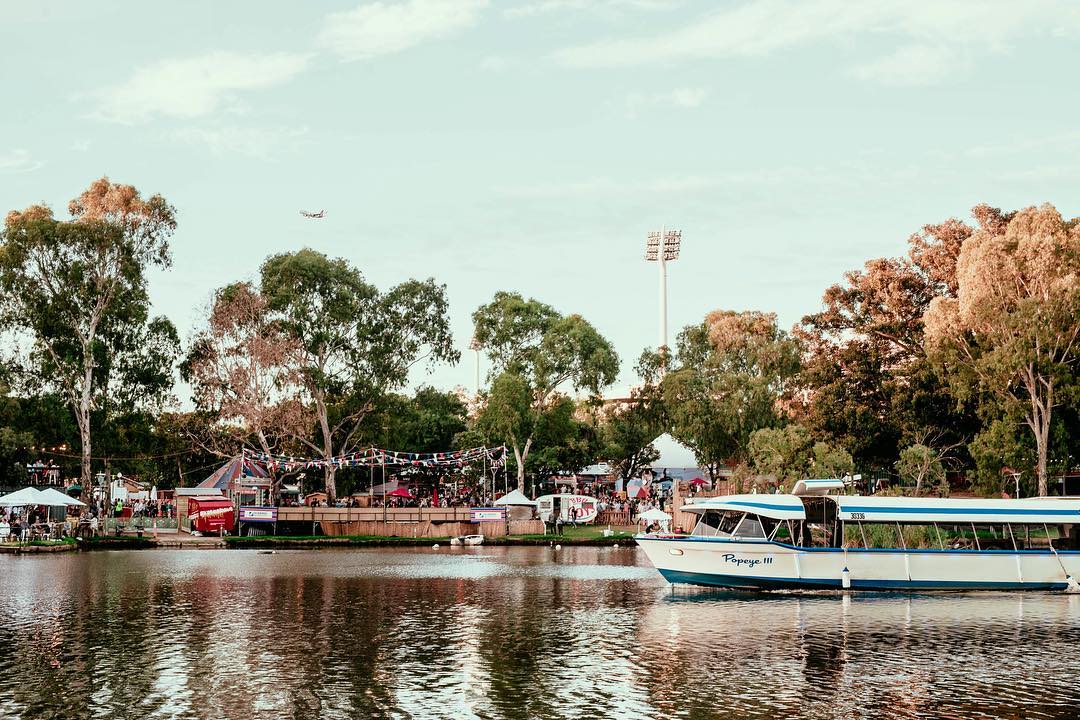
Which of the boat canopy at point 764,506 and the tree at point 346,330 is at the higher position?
the tree at point 346,330

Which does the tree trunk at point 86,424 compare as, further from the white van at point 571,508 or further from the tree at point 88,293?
the white van at point 571,508

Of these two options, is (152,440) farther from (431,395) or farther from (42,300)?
(431,395)

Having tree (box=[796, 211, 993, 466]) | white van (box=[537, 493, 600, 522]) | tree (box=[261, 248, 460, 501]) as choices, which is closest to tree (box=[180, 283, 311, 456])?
tree (box=[261, 248, 460, 501])

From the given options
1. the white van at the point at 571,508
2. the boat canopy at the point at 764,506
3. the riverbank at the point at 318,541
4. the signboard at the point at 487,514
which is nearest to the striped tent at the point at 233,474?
the riverbank at the point at 318,541

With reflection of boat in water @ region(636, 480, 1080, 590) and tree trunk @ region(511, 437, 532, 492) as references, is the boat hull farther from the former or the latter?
tree trunk @ region(511, 437, 532, 492)

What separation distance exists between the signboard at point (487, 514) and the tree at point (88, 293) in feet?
79.3

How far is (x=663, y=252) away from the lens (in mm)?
135000

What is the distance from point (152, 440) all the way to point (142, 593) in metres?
46.2

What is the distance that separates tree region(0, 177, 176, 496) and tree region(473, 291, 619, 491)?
2443cm

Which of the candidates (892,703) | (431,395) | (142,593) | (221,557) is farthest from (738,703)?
(431,395)

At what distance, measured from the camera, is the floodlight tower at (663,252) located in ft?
437

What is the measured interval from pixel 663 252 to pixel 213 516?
257ft

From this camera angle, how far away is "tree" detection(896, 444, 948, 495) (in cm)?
6181

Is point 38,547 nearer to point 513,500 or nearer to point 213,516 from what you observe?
point 213,516
